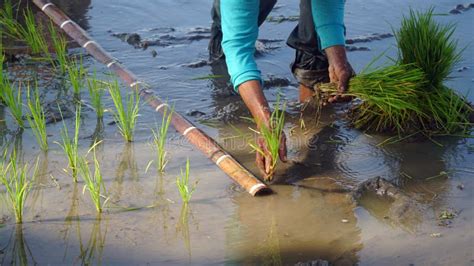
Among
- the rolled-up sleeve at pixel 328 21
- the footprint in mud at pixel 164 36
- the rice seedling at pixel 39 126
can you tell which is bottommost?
the rice seedling at pixel 39 126

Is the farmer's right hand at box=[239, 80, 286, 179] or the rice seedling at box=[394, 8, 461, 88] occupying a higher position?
the rice seedling at box=[394, 8, 461, 88]

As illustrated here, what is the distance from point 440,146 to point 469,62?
1.23m

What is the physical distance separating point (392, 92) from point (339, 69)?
0.29 meters

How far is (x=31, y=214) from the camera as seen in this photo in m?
3.46

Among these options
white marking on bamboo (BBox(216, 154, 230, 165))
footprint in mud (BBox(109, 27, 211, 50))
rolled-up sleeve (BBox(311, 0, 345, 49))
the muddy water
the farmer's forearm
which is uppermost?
rolled-up sleeve (BBox(311, 0, 345, 49))

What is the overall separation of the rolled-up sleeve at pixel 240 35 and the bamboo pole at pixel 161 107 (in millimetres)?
393

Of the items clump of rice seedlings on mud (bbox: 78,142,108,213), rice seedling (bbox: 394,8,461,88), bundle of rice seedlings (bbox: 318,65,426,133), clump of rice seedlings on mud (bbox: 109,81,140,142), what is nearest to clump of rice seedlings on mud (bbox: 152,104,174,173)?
clump of rice seedlings on mud (bbox: 109,81,140,142)

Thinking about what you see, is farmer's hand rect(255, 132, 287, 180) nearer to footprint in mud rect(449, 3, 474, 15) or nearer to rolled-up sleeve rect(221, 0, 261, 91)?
rolled-up sleeve rect(221, 0, 261, 91)

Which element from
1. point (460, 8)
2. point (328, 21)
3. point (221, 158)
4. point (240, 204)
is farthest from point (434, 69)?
point (460, 8)

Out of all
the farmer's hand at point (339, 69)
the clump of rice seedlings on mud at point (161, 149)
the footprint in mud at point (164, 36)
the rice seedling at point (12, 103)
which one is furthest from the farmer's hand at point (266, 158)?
the footprint in mud at point (164, 36)

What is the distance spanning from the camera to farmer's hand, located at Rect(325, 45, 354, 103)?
4.12 m

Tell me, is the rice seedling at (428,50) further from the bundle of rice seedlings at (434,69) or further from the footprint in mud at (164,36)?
the footprint in mud at (164,36)

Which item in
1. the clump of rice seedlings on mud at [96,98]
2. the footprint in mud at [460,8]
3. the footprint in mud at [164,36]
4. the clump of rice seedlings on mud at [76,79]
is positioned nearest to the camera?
the clump of rice seedlings on mud at [96,98]

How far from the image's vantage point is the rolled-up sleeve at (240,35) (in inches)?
141
